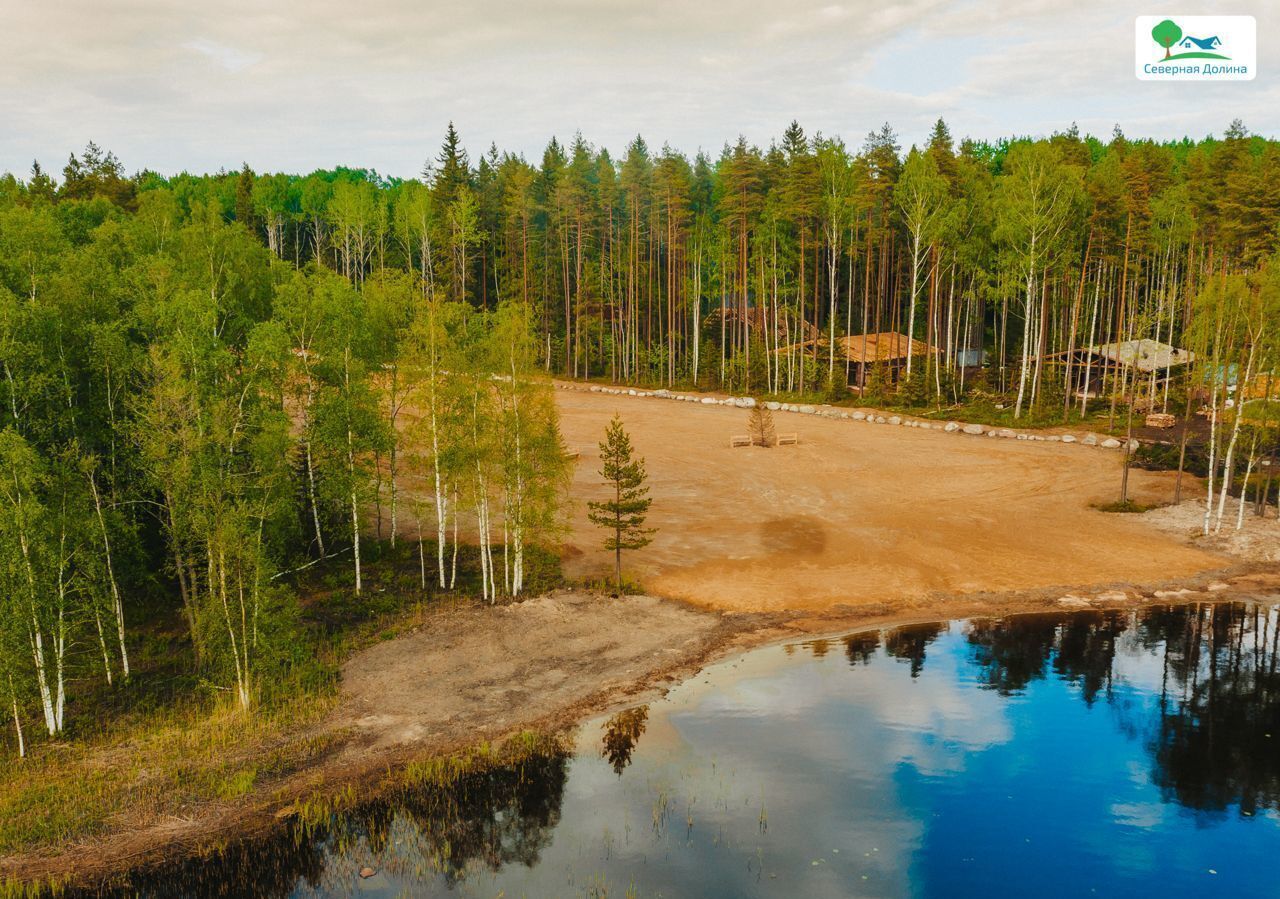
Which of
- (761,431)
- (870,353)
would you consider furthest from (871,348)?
(761,431)

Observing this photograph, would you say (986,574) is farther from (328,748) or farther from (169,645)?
(169,645)

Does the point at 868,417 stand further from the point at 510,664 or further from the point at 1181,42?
the point at 510,664

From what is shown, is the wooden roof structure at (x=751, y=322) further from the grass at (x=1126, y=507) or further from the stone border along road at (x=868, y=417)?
the grass at (x=1126, y=507)

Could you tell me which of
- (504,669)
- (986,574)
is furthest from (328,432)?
(986,574)

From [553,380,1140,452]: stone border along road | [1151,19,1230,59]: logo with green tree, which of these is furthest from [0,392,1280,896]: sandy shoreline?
[1151,19,1230,59]: logo with green tree

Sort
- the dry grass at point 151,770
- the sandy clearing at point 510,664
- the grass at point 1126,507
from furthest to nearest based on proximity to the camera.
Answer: the grass at point 1126,507, the sandy clearing at point 510,664, the dry grass at point 151,770

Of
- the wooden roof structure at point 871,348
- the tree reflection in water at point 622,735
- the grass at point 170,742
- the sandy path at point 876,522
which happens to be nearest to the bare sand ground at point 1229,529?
the sandy path at point 876,522
